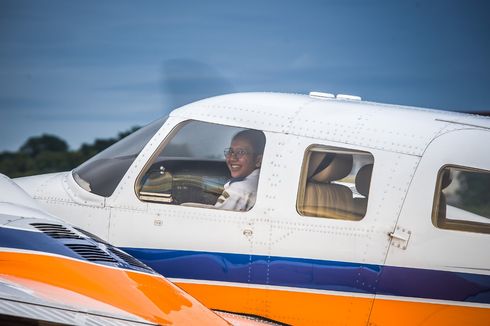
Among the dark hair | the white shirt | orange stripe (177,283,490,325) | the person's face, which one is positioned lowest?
orange stripe (177,283,490,325)

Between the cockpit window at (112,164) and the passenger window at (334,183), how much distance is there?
1463 mm

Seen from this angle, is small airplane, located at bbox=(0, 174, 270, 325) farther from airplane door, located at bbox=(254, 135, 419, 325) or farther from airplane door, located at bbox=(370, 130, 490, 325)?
airplane door, located at bbox=(370, 130, 490, 325)

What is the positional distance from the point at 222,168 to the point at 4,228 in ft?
→ 8.15

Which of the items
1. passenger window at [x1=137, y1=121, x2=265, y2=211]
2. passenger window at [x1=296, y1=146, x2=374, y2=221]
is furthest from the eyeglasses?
passenger window at [x1=296, y1=146, x2=374, y2=221]

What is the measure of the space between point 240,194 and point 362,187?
962mm

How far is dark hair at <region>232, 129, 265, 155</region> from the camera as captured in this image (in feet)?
21.9

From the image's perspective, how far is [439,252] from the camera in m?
6.00

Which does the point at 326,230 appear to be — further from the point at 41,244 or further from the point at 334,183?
the point at 41,244

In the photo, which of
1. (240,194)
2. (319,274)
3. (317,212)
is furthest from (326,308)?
(240,194)

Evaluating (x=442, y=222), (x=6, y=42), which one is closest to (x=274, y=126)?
(x=442, y=222)

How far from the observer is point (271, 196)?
6410mm

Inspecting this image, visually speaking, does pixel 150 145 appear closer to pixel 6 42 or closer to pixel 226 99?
pixel 226 99

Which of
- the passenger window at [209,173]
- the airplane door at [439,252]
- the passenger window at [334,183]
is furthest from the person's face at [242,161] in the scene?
the airplane door at [439,252]

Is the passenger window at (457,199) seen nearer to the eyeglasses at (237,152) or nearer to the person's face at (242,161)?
the person's face at (242,161)
